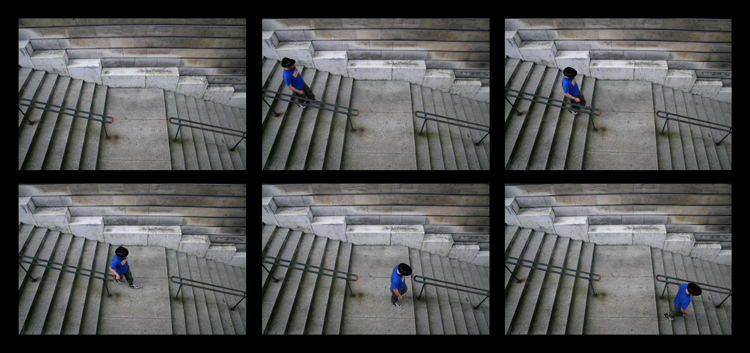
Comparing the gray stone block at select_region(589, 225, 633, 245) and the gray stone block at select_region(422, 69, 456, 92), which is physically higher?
the gray stone block at select_region(422, 69, 456, 92)

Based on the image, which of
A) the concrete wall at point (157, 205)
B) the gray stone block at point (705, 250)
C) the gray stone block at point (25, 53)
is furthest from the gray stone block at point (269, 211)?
the gray stone block at point (705, 250)

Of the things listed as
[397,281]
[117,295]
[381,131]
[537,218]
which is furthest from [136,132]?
[537,218]

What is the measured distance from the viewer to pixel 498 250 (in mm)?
8445

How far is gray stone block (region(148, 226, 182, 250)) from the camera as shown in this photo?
11094 mm

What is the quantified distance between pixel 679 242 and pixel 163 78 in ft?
31.0

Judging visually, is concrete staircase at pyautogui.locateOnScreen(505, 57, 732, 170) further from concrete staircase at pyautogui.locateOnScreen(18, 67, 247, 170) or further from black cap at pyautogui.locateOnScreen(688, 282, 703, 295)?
concrete staircase at pyautogui.locateOnScreen(18, 67, 247, 170)

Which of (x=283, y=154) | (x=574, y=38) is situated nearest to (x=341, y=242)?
(x=283, y=154)

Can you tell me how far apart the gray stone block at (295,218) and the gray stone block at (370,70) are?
246cm

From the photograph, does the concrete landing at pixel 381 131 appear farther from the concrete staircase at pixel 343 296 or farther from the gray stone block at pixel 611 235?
the gray stone block at pixel 611 235

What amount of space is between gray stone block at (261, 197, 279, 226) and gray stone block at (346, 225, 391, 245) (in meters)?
1.30

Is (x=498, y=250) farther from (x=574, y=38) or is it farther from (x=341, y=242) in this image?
(x=574, y=38)

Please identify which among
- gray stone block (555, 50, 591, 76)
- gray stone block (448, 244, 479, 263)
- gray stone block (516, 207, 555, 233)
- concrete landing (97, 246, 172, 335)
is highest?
gray stone block (555, 50, 591, 76)

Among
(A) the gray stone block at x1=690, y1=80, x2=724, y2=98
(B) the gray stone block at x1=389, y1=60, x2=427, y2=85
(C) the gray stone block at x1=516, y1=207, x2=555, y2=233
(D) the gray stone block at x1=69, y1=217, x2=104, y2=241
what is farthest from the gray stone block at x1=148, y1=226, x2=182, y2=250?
(A) the gray stone block at x1=690, y1=80, x2=724, y2=98

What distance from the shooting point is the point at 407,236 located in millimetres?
11203
